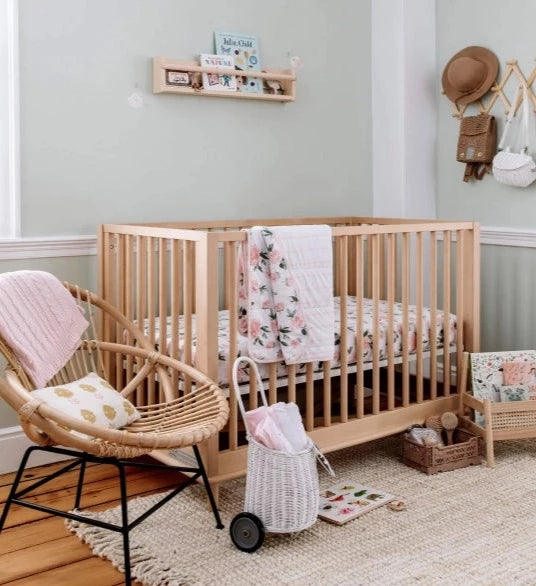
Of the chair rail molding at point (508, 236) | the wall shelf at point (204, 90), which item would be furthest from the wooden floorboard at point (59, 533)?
the chair rail molding at point (508, 236)

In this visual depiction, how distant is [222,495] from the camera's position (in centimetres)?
255

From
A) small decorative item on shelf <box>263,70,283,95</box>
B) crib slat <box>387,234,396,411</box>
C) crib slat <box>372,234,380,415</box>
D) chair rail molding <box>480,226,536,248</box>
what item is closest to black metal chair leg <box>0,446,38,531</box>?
crib slat <box>372,234,380,415</box>

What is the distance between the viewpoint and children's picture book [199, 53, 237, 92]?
3.10 m

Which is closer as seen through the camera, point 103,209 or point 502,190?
point 103,209

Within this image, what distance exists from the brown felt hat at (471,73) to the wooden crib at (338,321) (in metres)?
0.66

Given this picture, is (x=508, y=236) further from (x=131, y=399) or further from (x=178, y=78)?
(x=131, y=399)

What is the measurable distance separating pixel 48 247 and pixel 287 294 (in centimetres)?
92

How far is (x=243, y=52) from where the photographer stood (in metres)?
3.24

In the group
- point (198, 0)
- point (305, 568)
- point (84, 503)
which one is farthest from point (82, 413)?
point (198, 0)

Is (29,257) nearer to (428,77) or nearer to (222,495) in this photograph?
(222,495)

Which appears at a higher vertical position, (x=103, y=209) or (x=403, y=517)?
(x=103, y=209)

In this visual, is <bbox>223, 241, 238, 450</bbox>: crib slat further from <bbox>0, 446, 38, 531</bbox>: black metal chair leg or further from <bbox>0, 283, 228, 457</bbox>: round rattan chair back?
<bbox>0, 446, 38, 531</bbox>: black metal chair leg

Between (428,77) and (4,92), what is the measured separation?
1.92 m

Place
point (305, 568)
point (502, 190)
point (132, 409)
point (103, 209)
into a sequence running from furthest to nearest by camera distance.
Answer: point (502, 190)
point (103, 209)
point (132, 409)
point (305, 568)
